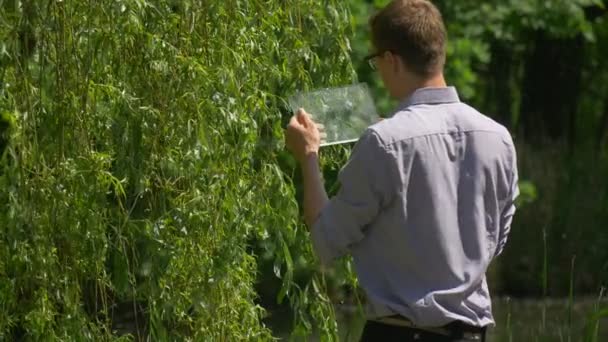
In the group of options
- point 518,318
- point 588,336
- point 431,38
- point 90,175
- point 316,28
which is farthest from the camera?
point 518,318

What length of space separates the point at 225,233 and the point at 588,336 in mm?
1141

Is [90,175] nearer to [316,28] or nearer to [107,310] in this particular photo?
[107,310]

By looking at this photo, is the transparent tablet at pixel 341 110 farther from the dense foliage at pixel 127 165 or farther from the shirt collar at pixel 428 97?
the dense foliage at pixel 127 165

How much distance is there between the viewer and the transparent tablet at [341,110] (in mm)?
3369

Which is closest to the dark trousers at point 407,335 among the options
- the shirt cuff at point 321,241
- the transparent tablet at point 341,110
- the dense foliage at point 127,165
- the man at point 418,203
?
the man at point 418,203

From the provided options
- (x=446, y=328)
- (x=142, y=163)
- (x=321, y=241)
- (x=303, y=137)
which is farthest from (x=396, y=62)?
(x=142, y=163)

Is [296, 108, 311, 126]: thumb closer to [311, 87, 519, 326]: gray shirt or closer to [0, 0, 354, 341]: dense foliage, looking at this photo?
[311, 87, 519, 326]: gray shirt

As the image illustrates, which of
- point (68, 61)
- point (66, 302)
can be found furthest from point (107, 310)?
point (68, 61)

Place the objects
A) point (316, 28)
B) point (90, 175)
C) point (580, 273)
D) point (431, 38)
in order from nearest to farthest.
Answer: point (431, 38), point (90, 175), point (316, 28), point (580, 273)

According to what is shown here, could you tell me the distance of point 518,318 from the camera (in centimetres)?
984

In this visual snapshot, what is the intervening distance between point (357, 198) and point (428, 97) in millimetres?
259

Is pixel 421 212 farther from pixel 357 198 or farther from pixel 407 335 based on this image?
pixel 407 335

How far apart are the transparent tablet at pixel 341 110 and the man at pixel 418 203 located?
33 centimetres

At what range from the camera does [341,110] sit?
136 inches
